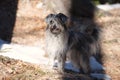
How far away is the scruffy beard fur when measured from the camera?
926cm

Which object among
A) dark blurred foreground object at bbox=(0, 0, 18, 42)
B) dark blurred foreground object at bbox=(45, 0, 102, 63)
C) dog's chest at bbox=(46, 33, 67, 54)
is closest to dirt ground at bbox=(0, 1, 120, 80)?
dark blurred foreground object at bbox=(0, 0, 18, 42)

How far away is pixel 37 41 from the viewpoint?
42.1 ft

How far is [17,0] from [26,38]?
2.21 meters

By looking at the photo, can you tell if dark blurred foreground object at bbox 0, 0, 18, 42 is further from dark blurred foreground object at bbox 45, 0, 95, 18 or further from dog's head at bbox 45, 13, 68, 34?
dog's head at bbox 45, 13, 68, 34

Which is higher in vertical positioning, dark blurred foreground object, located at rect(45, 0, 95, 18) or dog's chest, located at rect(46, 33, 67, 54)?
dark blurred foreground object, located at rect(45, 0, 95, 18)

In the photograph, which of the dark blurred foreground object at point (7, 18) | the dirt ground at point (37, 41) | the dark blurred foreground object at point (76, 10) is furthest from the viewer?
the dark blurred foreground object at point (76, 10)

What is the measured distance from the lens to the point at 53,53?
9.73 m

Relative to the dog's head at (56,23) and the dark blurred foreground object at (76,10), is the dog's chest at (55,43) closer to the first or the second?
the dog's head at (56,23)

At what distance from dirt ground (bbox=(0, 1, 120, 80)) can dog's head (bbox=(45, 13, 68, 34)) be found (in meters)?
0.93

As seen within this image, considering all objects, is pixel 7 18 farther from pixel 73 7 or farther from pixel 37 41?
pixel 73 7

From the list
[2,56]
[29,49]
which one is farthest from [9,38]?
[2,56]

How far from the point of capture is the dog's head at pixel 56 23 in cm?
910

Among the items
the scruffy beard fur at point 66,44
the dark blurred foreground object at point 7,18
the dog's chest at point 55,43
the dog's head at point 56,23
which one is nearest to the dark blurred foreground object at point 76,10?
the dark blurred foreground object at point 7,18

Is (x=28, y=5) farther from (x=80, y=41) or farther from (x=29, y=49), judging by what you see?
(x=80, y=41)
